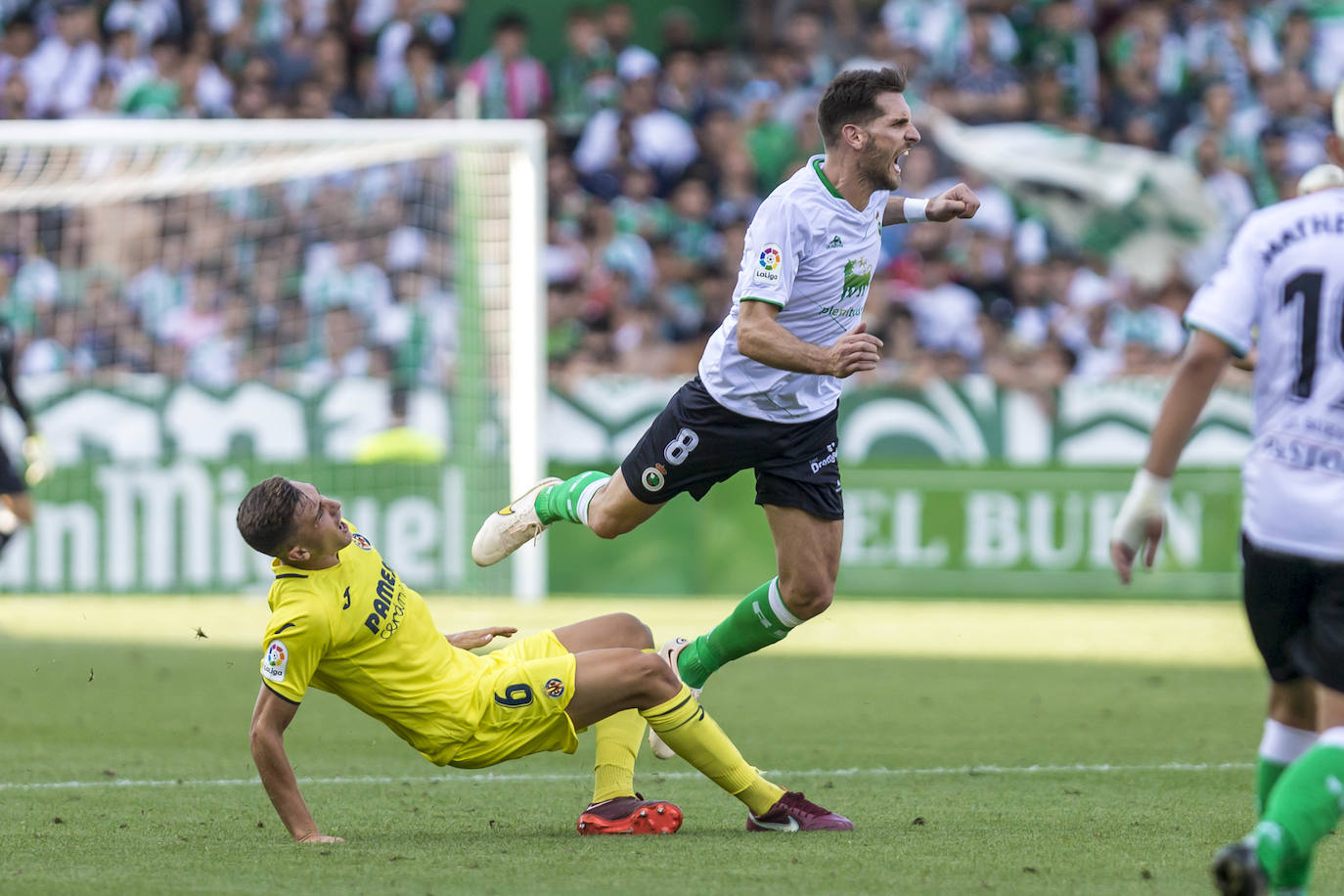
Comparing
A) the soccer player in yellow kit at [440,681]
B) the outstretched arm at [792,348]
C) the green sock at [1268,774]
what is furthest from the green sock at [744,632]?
the green sock at [1268,774]

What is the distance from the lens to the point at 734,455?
6625mm

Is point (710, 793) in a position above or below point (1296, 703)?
below

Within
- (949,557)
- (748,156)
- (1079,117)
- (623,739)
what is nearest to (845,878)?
(623,739)

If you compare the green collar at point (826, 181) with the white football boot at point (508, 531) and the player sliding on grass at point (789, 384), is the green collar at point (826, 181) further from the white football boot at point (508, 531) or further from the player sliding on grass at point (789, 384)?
the white football boot at point (508, 531)

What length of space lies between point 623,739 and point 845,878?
1210 mm

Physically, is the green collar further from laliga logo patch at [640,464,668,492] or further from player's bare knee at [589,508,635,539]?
player's bare knee at [589,508,635,539]

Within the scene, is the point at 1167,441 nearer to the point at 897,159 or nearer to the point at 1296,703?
the point at 1296,703

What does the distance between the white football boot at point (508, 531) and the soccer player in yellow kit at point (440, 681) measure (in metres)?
1.29

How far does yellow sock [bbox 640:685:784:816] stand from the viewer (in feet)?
18.5

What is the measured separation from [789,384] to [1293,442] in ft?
8.84

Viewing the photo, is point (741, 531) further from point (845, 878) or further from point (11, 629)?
point (845, 878)

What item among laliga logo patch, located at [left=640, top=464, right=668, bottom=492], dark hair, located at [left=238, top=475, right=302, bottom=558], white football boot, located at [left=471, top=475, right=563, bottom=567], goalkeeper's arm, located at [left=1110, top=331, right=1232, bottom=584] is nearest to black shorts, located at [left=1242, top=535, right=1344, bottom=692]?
goalkeeper's arm, located at [left=1110, top=331, right=1232, bottom=584]

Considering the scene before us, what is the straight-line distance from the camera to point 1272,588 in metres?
4.09

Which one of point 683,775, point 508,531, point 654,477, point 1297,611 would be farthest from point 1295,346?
point 683,775
